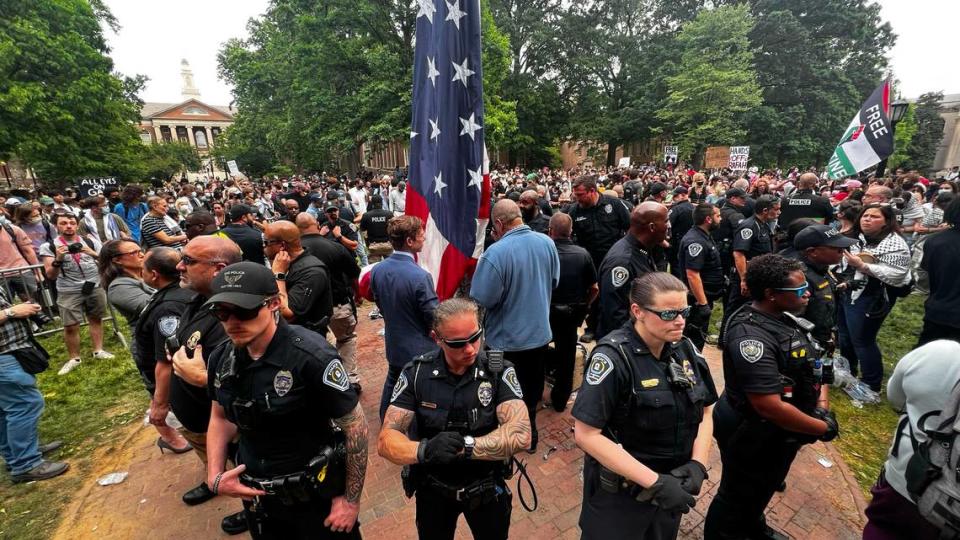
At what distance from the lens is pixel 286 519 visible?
2178mm

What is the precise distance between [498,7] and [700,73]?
1607cm

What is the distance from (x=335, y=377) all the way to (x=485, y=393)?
0.77 metres

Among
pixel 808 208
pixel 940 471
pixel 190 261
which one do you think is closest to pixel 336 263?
pixel 190 261

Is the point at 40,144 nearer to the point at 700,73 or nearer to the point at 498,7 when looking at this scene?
the point at 498,7

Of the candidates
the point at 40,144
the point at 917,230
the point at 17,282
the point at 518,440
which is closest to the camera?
the point at 518,440

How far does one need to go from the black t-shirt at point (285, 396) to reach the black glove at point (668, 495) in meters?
1.51

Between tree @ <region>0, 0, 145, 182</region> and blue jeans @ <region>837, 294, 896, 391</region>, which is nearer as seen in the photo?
blue jeans @ <region>837, 294, 896, 391</region>

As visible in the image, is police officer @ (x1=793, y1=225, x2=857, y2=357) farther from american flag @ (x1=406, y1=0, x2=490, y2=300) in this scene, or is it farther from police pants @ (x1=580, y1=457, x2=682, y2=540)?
american flag @ (x1=406, y1=0, x2=490, y2=300)

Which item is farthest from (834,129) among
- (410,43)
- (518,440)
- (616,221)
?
(518,440)

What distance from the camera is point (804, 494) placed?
3.33 metres

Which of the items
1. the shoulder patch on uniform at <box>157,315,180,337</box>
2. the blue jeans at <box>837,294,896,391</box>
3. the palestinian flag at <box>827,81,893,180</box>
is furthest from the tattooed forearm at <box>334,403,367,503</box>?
the palestinian flag at <box>827,81,893,180</box>

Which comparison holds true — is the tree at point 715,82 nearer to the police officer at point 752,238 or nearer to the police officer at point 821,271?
the police officer at point 752,238

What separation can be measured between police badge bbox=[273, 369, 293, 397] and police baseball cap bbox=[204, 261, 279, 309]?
1.23 feet

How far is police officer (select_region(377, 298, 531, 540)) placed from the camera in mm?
1975
